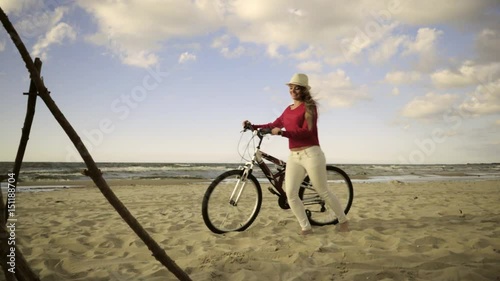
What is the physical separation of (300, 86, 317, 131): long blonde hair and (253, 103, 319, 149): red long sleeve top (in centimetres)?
5

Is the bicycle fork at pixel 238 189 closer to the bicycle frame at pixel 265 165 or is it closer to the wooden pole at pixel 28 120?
the bicycle frame at pixel 265 165

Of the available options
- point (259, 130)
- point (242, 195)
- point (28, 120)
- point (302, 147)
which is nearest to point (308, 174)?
point (302, 147)

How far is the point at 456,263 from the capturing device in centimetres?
315

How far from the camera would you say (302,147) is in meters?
4.29

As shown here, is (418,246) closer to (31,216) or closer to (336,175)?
(336,175)

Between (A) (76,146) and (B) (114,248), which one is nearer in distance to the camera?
(A) (76,146)

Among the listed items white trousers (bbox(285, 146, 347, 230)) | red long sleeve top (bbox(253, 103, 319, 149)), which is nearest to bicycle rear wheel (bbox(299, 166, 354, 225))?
white trousers (bbox(285, 146, 347, 230))

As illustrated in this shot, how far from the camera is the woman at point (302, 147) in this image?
163 inches

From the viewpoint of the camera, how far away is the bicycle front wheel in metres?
4.38

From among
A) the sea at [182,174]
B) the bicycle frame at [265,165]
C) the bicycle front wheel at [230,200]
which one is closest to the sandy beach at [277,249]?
the bicycle front wheel at [230,200]

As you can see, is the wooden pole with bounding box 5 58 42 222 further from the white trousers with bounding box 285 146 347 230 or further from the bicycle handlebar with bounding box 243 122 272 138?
the white trousers with bounding box 285 146 347 230

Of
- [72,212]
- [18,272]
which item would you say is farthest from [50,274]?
[72,212]

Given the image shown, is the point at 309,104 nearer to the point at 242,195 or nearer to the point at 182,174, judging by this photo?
the point at 242,195

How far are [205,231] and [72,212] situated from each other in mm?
4047
